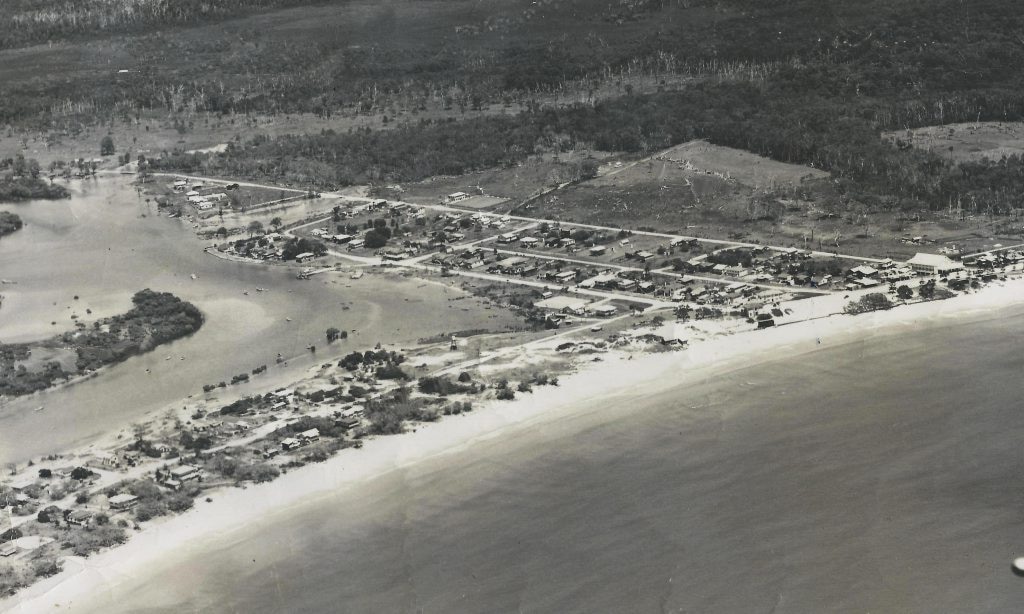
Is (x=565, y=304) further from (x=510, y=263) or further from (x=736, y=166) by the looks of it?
(x=736, y=166)

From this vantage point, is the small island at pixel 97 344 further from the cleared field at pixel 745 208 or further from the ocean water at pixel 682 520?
the cleared field at pixel 745 208

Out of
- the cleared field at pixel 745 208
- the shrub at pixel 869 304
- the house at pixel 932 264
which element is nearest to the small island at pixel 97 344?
the cleared field at pixel 745 208

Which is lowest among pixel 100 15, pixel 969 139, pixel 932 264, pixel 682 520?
pixel 682 520

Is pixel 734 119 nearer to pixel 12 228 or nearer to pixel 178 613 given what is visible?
pixel 12 228

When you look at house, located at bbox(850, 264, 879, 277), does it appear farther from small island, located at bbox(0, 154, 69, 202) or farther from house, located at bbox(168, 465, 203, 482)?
small island, located at bbox(0, 154, 69, 202)

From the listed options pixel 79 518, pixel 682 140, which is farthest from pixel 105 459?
pixel 682 140

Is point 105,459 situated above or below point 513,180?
below

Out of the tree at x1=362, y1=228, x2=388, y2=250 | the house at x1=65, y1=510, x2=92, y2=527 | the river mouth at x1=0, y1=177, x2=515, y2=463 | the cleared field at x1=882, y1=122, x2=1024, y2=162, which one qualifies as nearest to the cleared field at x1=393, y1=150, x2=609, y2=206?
the tree at x1=362, y1=228, x2=388, y2=250
